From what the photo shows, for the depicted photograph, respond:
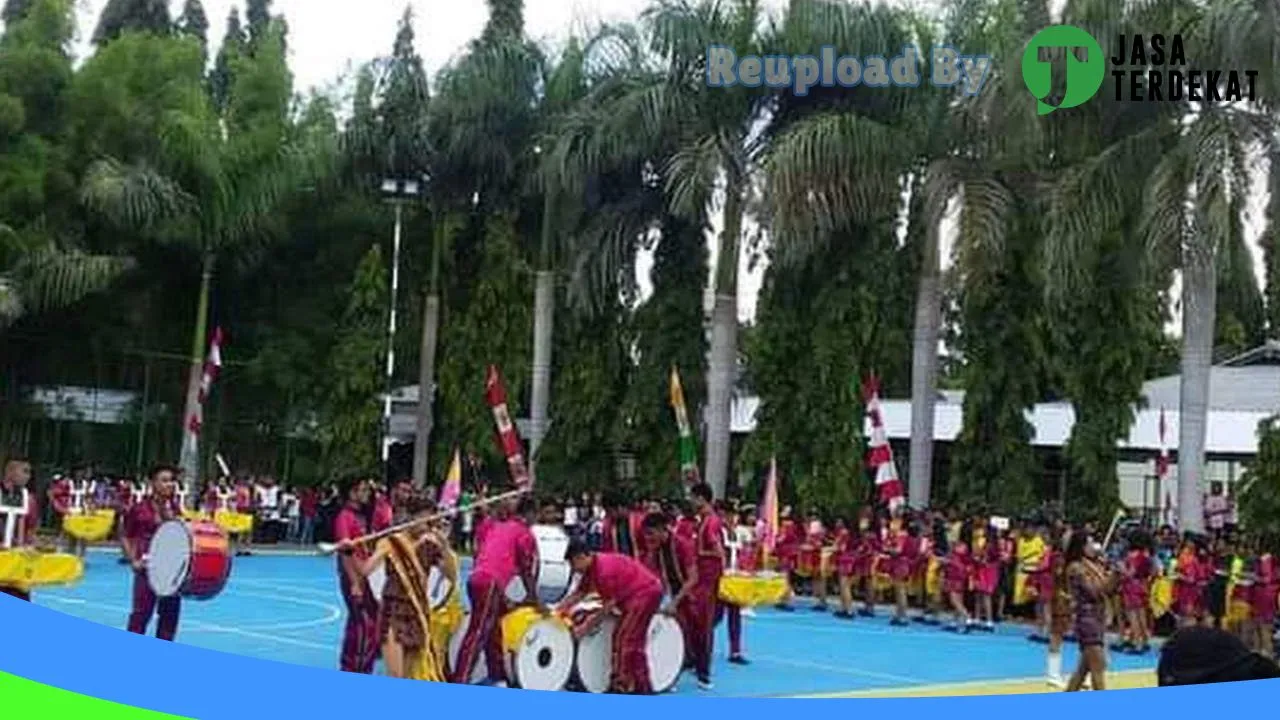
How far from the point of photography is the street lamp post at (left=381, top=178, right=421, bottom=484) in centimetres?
2333

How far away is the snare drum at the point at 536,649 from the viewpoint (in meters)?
8.56

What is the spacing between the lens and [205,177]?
2136 cm

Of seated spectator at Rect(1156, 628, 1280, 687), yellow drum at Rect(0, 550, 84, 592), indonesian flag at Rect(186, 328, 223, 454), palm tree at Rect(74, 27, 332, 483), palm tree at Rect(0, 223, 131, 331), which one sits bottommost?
yellow drum at Rect(0, 550, 84, 592)

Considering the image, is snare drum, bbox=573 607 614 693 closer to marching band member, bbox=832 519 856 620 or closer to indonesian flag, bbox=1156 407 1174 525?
marching band member, bbox=832 519 856 620

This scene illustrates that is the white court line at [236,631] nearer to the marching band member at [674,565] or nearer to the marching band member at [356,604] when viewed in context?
the marching band member at [356,604]

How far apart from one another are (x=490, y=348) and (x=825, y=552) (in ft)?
32.8

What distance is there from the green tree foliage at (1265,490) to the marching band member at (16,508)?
10759 millimetres

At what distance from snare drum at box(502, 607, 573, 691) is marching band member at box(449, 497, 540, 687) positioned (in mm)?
132

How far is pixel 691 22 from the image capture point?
19109mm

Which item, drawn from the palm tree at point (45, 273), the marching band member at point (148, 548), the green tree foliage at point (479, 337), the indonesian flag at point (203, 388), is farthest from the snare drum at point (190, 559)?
the green tree foliage at point (479, 337)

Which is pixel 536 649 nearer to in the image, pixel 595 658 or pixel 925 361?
pixel 595 658

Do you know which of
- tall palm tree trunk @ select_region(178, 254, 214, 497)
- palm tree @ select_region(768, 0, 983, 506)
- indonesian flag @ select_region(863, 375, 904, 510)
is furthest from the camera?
tall palm tree trunk @ select_region(178, 254, 214, 497)

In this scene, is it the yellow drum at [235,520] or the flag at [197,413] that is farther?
the flag at [197,413]

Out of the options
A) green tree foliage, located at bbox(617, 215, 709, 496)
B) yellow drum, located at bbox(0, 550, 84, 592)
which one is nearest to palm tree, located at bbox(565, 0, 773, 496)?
green tree foliage, located at bbox(617, 215, 709, 496)
